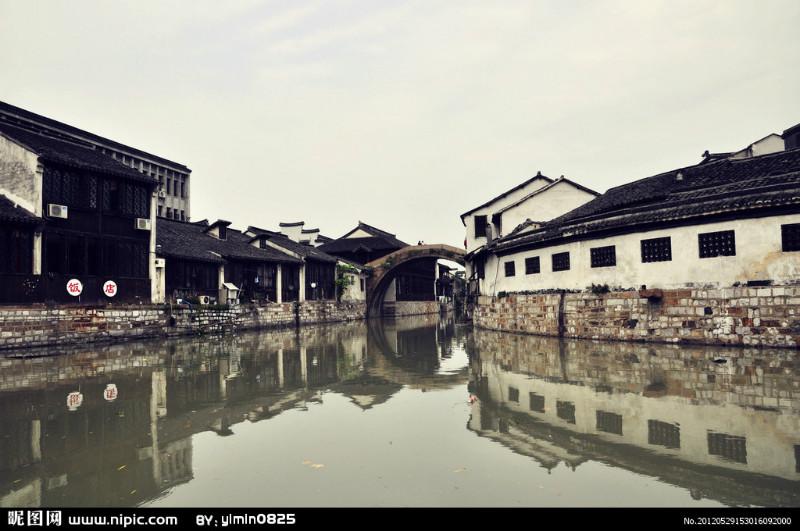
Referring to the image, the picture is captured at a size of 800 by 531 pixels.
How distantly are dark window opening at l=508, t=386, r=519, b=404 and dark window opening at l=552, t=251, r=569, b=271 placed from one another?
13.2 m

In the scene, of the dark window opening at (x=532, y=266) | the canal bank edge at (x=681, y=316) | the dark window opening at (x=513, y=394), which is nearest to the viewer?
the dark window opening at (x=513, y=394)

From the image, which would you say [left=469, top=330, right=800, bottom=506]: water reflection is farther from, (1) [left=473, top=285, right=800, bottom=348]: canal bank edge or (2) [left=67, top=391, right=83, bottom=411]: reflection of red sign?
(2) [left=67, top=391, right=83, bottom=411]: reflection of red sign

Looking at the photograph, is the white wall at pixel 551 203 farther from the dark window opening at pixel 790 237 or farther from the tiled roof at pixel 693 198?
the dark window opening at pixel 790 237

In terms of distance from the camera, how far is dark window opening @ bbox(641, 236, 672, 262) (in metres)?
18.8

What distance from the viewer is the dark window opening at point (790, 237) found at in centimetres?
1605

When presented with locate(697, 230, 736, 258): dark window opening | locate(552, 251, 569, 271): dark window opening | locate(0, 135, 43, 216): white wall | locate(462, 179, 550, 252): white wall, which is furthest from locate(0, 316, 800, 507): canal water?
locate(462, 179, 550, 252): white wall

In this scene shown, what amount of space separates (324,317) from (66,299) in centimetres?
2316
